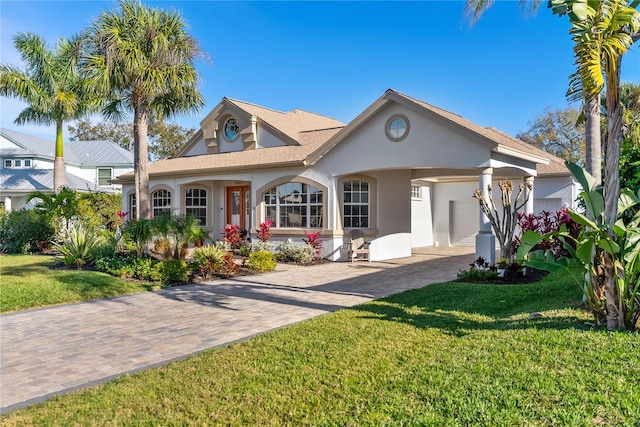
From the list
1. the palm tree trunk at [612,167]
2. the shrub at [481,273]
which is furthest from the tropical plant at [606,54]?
the shrub at [481,273]

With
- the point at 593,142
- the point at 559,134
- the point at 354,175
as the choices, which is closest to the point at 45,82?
the point at 354,175

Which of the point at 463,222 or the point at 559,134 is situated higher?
the point at 559,134

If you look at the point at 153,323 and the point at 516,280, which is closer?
the point at 153,323

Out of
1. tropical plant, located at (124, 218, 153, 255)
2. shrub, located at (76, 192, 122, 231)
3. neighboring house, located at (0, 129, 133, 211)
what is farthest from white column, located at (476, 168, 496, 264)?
neighboring house, located at (0, 129, 133, 211)

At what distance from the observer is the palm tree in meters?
14.6

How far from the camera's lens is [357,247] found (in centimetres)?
1692

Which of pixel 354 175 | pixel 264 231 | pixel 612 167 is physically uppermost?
pixel 354 175

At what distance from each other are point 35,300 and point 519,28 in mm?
15909

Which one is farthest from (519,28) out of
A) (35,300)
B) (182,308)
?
(35,300)

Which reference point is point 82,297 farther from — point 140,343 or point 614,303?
point 614,303

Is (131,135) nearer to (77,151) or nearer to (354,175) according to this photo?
(77,151)

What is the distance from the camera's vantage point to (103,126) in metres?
53.1

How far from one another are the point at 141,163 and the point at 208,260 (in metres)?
5.22

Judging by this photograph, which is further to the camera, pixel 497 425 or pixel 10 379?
pixel 10 379
